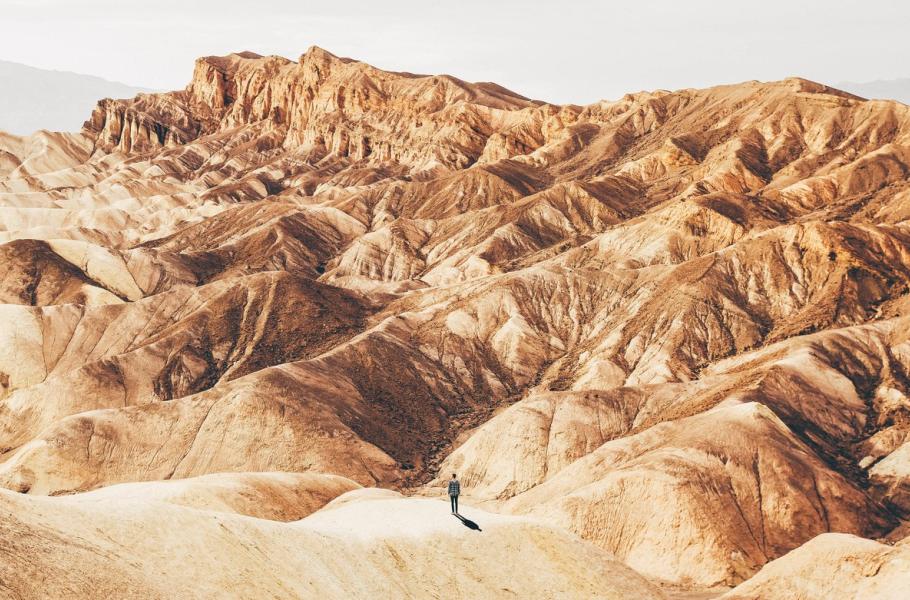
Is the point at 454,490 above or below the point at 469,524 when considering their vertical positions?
above

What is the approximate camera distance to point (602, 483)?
170 ft

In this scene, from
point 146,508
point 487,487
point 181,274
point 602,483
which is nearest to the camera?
point 146,508

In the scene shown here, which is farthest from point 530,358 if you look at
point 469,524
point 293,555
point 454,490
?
point 293,555

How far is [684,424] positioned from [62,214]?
138381mm

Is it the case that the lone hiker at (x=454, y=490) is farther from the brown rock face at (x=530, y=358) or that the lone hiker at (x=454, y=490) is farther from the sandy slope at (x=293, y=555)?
the brown rock face at (x=530, y=358)

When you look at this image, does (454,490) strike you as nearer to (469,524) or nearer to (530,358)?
(469,524)

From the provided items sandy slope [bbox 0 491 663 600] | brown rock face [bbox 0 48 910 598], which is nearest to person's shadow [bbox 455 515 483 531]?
sandy slope [bbox 0 491 663 600]

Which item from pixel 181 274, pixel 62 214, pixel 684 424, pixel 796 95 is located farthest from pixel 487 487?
pixel 62 214

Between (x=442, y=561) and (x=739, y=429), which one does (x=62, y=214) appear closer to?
(x=739, y=429)

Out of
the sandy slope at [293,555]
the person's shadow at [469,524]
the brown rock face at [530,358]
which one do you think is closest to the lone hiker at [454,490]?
the person's shadow at [469,524]

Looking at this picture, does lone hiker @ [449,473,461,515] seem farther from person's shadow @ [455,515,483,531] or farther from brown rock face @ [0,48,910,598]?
brown rock face @ [0,48,910,598]

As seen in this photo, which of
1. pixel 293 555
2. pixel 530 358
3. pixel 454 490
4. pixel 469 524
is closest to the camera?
pixel 293 555

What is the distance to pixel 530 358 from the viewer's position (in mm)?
86938

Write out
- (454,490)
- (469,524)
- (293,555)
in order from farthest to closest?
(469,524) → (454,490) → (293,555)
